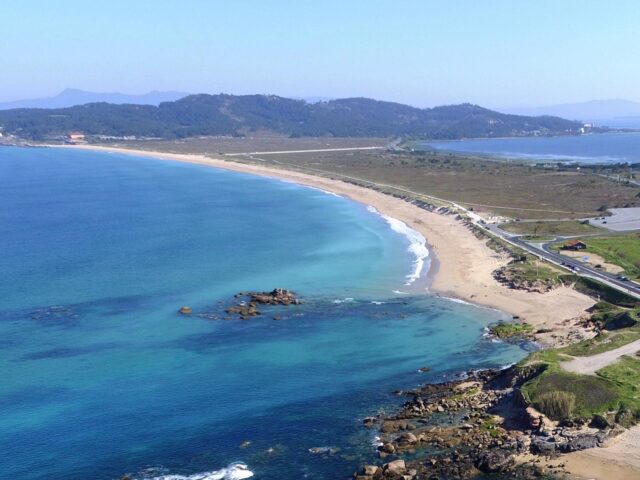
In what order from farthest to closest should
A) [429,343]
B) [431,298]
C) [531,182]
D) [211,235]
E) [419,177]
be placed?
[419,177], [531,182], [211,235], [431,298], [429,343]

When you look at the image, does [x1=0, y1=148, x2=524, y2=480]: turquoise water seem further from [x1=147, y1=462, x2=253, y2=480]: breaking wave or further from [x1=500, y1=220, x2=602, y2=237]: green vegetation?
[x1=500, y1=220, x2=602, y2=237]: green vegetation

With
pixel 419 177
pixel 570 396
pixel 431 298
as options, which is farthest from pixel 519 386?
pixel 419 177

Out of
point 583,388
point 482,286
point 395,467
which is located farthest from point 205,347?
point 482,286

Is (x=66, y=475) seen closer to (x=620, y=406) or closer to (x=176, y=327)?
(x=176, y=327)

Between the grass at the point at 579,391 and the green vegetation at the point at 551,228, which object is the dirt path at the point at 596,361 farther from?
the green vegetation at the point at 551,228

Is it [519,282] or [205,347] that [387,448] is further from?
[519,282]

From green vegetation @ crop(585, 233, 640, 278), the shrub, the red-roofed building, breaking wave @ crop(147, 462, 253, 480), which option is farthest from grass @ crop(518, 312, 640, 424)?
the red-roofed building
